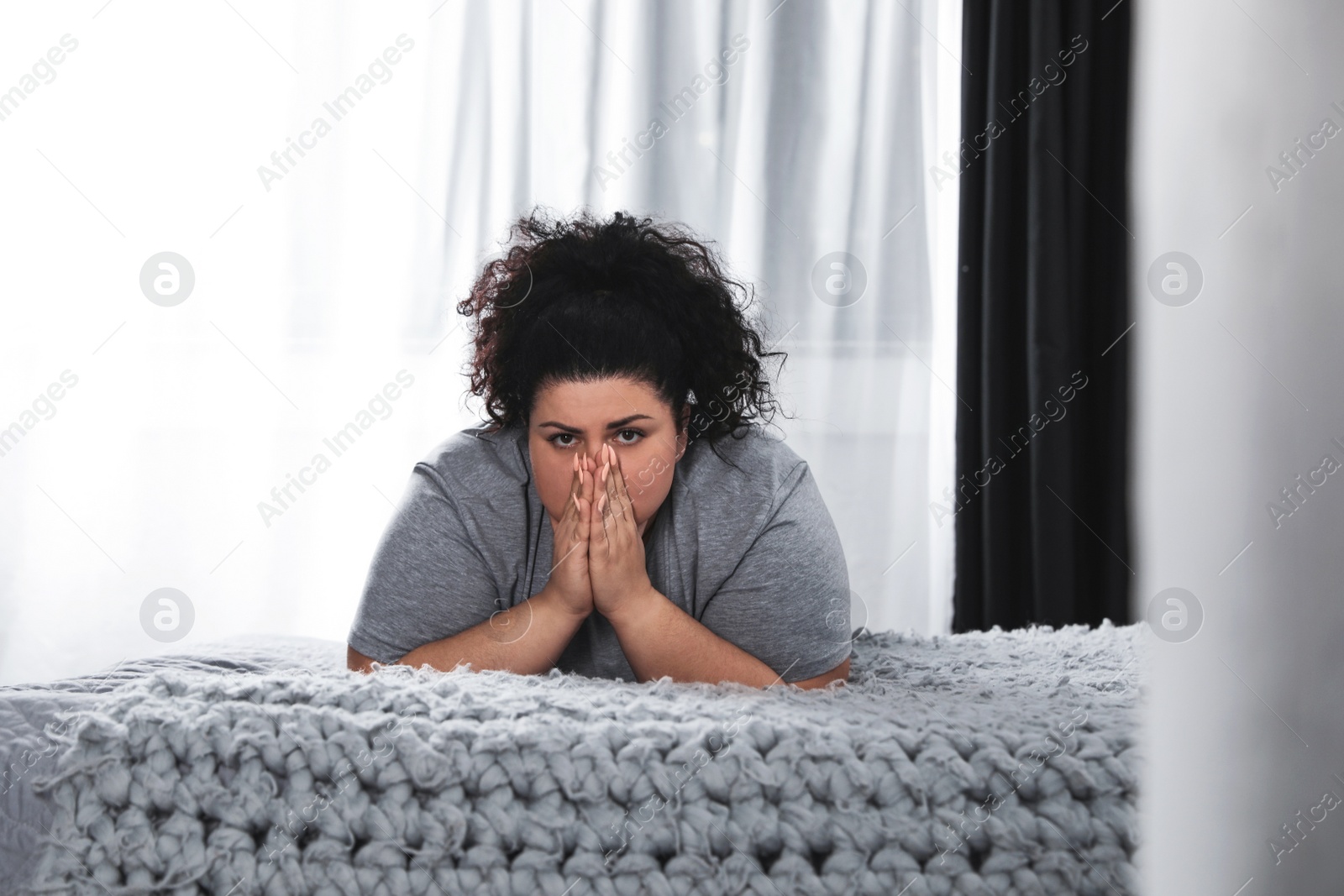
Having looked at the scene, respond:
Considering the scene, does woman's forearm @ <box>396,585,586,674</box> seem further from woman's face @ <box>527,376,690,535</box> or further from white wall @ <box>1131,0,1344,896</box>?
white wall @ <box>1131,0,1344,896</box>

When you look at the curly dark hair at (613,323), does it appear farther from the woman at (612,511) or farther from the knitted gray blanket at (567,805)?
the knitted gray blanket at (567,805)

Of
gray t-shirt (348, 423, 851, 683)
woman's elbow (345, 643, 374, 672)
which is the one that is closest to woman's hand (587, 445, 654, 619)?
gray t-shirt (348, 423, 851, 683)

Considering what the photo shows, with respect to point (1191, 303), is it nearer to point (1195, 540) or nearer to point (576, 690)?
point (1195, 540)

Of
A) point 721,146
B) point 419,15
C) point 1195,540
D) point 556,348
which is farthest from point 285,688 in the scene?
point 419,15

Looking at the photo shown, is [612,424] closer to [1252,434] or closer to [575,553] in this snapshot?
[575,553]

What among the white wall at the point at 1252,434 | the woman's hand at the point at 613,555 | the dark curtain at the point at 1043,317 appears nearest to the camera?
the white wall at the point at 1252,434

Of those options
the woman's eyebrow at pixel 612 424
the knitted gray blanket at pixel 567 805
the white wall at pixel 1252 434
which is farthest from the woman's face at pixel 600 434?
the white wall at pixel 1252 434

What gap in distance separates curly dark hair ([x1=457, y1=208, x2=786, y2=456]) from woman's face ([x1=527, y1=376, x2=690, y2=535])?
0.02m

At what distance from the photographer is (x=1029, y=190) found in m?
1.98

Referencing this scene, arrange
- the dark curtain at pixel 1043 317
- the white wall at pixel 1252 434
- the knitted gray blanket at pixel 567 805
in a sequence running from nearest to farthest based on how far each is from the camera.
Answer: the white wall at pixel 1252 434 → the knitted gray blanket at pixel 567 805 → the dark curtain at pixel 1043 317

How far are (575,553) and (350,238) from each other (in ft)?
4.58

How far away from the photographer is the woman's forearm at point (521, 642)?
1.01 metres

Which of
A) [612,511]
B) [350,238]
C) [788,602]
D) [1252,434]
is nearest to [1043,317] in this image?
[788,602]

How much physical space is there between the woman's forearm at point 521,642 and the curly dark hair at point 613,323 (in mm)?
250
